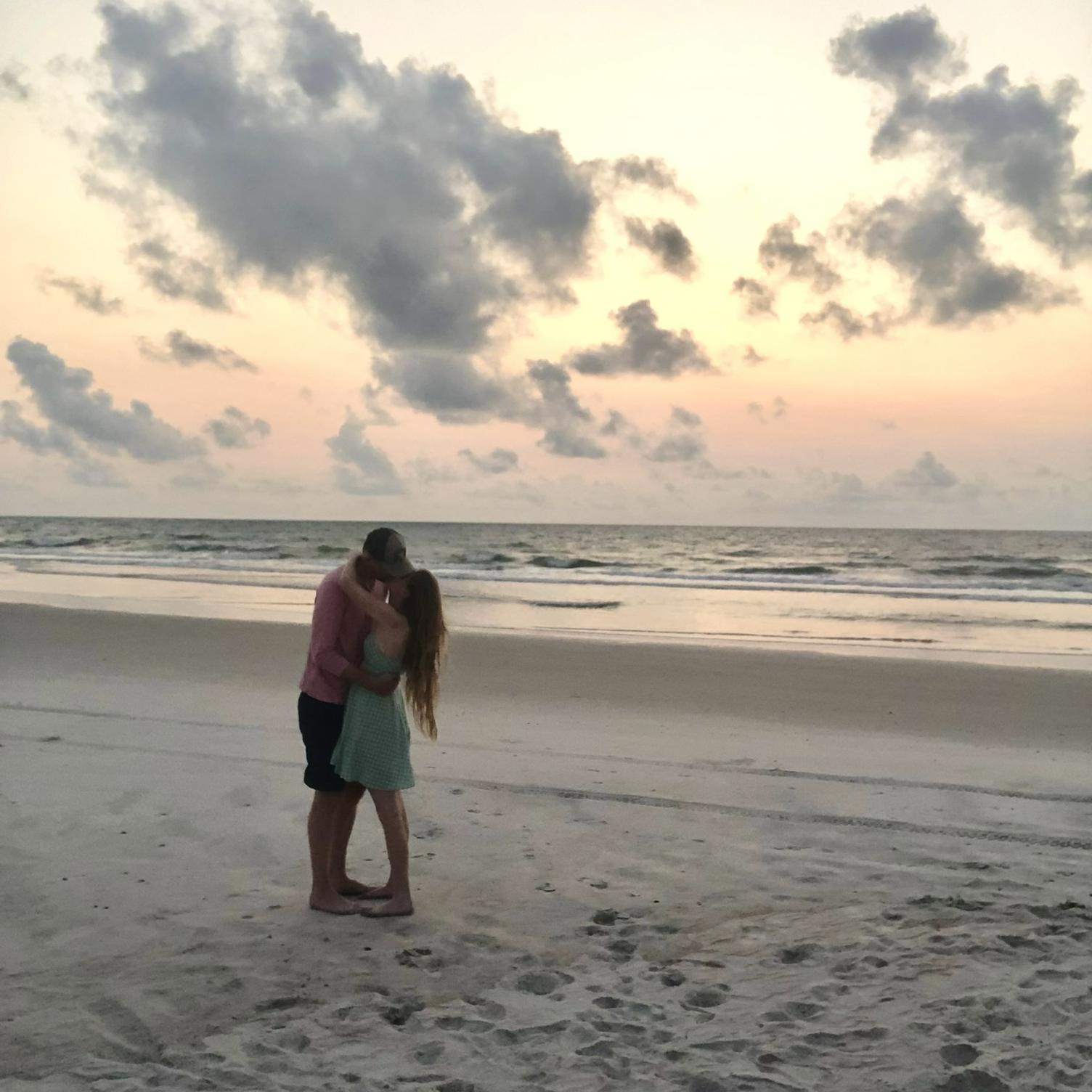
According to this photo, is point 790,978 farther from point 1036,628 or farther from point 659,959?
point 1036,628

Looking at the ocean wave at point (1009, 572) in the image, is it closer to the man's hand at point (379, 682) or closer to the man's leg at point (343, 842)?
the man's leg at point (343, 842)

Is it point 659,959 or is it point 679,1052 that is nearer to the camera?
point 679,1052

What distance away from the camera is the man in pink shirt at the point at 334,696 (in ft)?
13.9

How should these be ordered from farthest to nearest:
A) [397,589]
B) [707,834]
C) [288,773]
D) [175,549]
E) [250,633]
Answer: [175,549], [250,633], [288,773], [707,834], [397,589]

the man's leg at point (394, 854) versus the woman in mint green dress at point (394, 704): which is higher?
the woman in mint green dress at point (394, 704)

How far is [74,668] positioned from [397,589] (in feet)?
27.7

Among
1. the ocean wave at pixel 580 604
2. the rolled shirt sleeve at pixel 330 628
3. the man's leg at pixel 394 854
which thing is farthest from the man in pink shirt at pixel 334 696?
the ocean wave at pixel 580 604

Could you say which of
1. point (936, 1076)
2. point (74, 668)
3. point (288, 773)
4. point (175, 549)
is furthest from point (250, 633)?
point (175, 549)

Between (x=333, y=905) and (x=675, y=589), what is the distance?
24305 millimetres

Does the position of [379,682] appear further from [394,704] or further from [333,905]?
[333,905]

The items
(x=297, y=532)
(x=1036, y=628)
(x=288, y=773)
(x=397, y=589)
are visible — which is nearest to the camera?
(x=397, y=589)

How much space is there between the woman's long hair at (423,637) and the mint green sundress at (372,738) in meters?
0.08

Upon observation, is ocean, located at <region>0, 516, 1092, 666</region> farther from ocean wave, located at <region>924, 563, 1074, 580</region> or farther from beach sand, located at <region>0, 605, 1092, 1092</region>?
beach sand, located at <region>0, 605, 1092, 1092</region>

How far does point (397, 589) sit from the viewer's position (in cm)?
430
